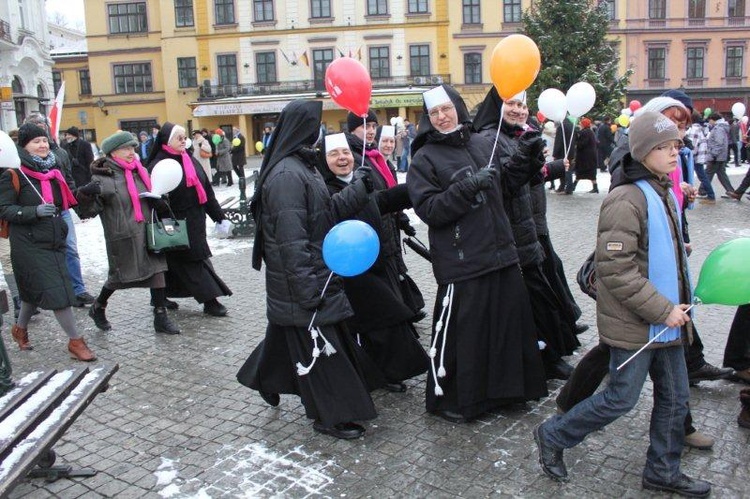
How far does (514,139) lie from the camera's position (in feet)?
16.1

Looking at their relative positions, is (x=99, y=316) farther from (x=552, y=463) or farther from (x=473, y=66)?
(x=473, y=66)

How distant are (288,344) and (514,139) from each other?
7.18 ft

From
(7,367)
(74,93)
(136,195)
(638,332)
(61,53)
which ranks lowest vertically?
(7,367)

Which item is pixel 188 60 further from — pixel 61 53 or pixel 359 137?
pixel 359 137

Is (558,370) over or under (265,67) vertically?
under

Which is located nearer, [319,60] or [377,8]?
[377,8]

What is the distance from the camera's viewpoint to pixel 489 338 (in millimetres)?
4184

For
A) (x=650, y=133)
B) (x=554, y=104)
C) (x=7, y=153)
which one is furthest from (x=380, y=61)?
(x=650, y=133)

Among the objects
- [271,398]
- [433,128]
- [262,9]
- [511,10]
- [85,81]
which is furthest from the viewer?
[85,81]

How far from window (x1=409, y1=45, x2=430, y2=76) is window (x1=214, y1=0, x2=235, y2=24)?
11.9m

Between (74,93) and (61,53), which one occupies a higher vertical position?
(61,53)

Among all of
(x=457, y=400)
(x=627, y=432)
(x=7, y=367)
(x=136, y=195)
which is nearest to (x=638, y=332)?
(x=627, y=432)

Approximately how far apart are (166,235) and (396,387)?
9.40 feet

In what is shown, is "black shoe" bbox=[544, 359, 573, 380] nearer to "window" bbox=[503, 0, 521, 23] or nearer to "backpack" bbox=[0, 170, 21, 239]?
"backpack" bbox=[0, 170, 21, 239]
